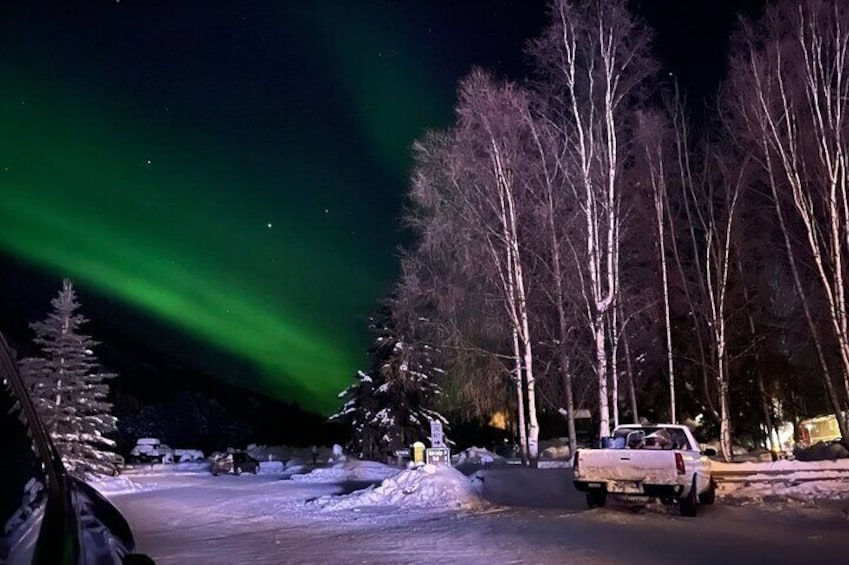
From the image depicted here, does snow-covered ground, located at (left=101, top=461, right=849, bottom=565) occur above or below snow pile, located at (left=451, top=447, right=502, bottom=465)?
below

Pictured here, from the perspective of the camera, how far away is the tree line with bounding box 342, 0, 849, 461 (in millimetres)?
22297

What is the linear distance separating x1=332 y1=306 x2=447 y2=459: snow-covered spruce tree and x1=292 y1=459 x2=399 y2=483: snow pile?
4.27 meters

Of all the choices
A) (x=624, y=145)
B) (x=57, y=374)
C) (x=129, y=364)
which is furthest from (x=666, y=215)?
(x=129, y=364)

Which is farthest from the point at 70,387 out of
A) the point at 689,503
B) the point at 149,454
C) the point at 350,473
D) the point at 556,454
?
the point at 149,454

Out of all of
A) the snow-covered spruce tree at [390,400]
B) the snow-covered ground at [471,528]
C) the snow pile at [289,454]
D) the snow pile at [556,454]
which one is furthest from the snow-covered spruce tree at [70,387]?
the snow pile at [289,454]

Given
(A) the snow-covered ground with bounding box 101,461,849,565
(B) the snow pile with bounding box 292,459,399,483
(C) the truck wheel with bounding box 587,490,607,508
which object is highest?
(B) the snow pile with bounding box 292,459,399,483

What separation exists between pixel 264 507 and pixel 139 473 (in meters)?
26.3

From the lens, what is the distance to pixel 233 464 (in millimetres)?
43469

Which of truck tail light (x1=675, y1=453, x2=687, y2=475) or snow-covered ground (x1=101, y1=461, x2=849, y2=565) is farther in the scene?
truck tail light (x1=675, y1=453, x2=687, y2=475)

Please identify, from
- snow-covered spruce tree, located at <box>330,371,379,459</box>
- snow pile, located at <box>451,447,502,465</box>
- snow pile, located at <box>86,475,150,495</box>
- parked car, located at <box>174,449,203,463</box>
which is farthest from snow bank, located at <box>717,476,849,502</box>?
parked car, located at <box>174,449,203,463</box>

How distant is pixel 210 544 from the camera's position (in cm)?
1351

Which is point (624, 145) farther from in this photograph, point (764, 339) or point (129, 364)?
point (129, 364)

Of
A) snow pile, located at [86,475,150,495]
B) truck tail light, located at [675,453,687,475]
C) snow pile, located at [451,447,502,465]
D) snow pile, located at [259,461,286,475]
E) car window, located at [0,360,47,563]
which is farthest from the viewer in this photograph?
snow pile, located at [259,461,286,475]

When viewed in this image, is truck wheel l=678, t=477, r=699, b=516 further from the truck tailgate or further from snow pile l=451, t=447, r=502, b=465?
snow pile l=451, t=447, r=502, b=465
